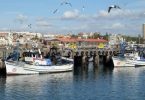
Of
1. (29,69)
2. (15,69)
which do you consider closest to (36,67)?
(29,69)

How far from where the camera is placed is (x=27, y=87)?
5753 cm

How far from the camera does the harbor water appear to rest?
50312 millimetres

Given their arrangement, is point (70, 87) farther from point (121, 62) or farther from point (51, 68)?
point (121, 62)

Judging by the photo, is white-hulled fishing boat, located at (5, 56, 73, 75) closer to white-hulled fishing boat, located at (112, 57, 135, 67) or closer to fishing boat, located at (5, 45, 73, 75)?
fishing boat, located at (5, 45, 73, 75)

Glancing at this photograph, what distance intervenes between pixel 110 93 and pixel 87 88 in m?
5.23

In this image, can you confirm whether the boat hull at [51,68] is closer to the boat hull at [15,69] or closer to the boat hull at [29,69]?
the boat hull at [29,69]

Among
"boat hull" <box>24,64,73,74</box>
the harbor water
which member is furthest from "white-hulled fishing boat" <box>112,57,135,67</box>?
the harbor water

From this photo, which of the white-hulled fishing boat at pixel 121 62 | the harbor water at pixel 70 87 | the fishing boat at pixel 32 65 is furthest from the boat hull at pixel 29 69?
the white-hulled fishing boat at pixel 121 62

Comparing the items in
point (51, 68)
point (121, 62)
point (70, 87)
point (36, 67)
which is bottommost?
point (70, 87)

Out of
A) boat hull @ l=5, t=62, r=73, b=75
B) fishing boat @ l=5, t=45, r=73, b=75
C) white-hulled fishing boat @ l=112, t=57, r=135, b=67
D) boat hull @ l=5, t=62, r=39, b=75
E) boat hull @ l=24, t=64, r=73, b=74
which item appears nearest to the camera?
boat hull @ l=5, t=62, r=39, b=75

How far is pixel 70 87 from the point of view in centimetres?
5825

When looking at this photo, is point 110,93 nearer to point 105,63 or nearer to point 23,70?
point 23,70

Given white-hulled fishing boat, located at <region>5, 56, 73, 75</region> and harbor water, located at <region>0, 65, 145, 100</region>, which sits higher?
white-hulled fishing boat, located at <region>5, 56, 73, 75</region>

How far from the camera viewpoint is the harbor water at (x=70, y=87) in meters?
50.3
